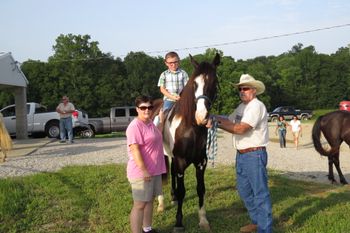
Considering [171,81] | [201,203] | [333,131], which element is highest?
[171,81]

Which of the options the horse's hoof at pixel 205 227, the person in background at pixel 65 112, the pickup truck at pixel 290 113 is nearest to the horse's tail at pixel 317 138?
the horse's hoof at pixel 205 227

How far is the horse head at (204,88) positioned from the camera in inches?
170

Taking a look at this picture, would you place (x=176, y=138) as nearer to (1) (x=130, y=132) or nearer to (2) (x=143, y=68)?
(1) (x=130, y=132)

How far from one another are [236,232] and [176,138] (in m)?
1.50

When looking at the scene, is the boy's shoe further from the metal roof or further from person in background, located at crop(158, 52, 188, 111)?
the metal roof

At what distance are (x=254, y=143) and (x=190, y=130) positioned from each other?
0.97 m

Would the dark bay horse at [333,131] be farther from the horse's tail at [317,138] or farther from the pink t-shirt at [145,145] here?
the pink t-shirt at [145,145]

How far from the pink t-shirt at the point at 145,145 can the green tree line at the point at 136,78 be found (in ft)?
82.0

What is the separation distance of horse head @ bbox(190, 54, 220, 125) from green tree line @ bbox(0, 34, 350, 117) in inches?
967

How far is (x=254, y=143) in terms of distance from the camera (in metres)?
4.48

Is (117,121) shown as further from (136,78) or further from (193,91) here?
(136,78)

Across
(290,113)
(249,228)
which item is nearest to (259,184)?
(249,228)

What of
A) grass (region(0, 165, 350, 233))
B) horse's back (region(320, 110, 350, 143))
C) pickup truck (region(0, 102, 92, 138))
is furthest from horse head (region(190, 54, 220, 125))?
pickup truck (region(0, 102, 92, 138))

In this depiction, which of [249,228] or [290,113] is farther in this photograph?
[290,113]
